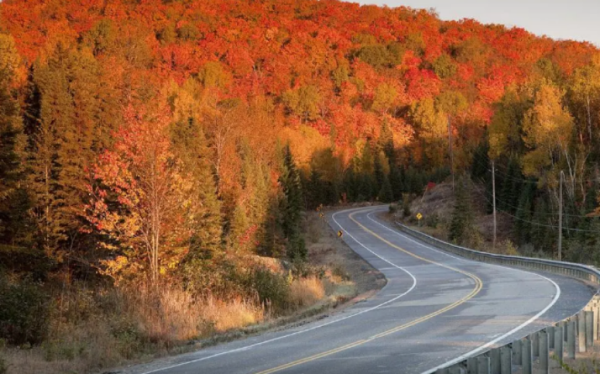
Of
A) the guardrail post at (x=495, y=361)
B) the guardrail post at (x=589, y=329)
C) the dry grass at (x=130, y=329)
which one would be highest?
the guardrail post at (x=495, y=361)

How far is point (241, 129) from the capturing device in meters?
53.0


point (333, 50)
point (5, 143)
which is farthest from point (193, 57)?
point (5, 143)

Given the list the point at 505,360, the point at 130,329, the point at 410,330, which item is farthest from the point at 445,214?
the point at 505,360

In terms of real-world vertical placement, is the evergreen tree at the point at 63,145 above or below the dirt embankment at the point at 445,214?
above

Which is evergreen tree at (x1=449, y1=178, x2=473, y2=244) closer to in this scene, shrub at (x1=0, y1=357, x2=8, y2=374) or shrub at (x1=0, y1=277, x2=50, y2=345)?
shrub at (x1=0, y1=277, x2=50, y2=345)

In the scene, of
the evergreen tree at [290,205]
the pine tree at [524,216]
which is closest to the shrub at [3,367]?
the evergreen tree at [290,205]

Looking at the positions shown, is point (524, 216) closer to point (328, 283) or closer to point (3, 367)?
point (328, 283)

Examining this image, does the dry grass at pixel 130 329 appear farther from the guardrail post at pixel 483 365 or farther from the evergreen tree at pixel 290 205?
the evergreen tree at pixel 290 205

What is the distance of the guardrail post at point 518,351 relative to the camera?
8250 mm

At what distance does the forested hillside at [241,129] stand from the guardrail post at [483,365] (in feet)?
30.7

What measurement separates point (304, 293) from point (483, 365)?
550 inches

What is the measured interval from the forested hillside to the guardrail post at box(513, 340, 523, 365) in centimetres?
967

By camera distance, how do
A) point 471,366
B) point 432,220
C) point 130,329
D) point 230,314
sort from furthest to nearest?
point 432,220
point 230,314
point 130,329
point 471,366

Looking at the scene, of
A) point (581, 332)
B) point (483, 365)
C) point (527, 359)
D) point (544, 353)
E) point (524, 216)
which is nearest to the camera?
point (483, 365)
